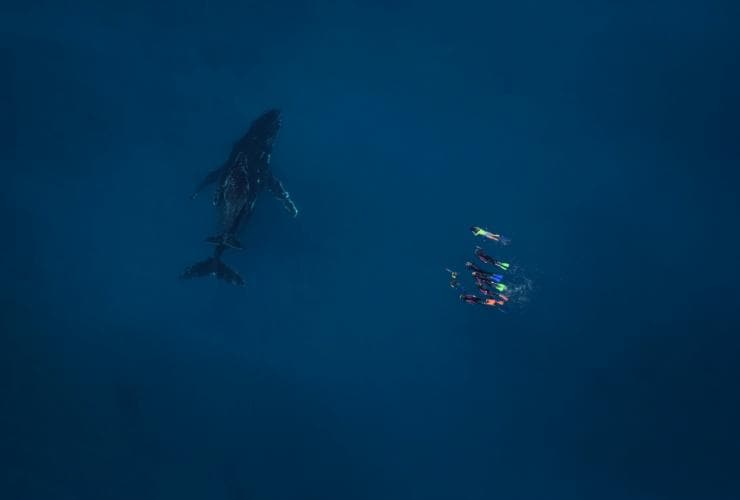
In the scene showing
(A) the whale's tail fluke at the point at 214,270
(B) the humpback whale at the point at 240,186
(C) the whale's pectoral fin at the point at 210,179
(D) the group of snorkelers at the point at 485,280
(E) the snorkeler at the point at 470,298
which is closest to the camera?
(B) the humpback whale at the point at 240,186

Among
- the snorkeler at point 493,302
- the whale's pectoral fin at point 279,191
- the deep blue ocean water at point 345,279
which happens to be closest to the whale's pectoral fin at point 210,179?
the deep blue ocean water at point 345,279

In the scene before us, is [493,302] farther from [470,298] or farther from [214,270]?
[214,270]

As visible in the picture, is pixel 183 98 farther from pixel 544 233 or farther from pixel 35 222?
pixel 544 233

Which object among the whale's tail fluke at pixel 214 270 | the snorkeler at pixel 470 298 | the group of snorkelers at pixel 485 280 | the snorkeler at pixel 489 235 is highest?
the snorkeler at pixel 489 235

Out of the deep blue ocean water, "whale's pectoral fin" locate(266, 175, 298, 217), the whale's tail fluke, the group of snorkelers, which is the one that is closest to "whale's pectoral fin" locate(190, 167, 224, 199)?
the deep blue ocean water

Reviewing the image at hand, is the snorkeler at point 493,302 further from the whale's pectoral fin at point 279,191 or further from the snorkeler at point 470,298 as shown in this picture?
the whale's pectoral fin at point 279,191

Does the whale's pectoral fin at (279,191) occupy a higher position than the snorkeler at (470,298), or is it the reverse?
the whale's pectoral fin at (279,191)
